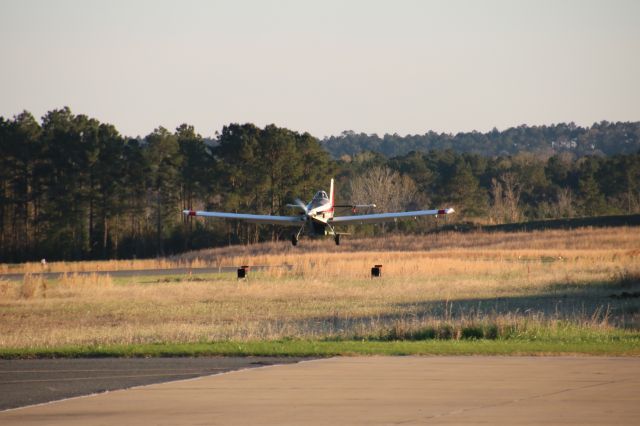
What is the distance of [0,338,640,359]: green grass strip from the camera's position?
75.7 ft

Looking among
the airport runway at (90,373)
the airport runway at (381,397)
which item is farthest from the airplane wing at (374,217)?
the airport runway at (381,397)

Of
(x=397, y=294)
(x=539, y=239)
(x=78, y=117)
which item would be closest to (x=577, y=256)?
(x=539, y=239)

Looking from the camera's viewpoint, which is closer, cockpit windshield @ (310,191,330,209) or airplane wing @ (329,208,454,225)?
cockpit windshield @ (310,191,330,209)

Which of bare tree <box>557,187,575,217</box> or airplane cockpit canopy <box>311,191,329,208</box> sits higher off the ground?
bare tree <box>557,187,575,217</box>

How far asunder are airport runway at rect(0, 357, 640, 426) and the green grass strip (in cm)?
195

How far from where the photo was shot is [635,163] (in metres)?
138

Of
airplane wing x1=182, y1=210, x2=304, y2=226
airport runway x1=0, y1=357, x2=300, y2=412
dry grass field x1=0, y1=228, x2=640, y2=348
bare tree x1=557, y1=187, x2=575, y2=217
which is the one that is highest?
bare tree x1=557, y1=187, x2=575, y2=217

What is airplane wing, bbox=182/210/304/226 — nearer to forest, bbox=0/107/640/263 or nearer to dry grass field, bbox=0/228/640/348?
dry grass field, bbox=0/228/640/348

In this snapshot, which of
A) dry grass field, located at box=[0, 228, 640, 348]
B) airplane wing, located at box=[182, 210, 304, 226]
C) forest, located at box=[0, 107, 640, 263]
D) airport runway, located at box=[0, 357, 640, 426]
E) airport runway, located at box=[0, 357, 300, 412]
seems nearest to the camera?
airport runway, located at box=[0, 357, 640, 426]

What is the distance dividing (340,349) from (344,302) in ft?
55.8

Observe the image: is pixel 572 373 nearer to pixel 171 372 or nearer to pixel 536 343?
pixel 536 343

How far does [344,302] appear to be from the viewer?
40625mm

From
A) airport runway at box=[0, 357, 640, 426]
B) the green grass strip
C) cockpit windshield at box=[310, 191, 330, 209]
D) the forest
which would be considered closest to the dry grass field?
the green grass strip

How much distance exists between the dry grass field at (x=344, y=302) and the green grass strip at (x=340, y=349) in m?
1.66
